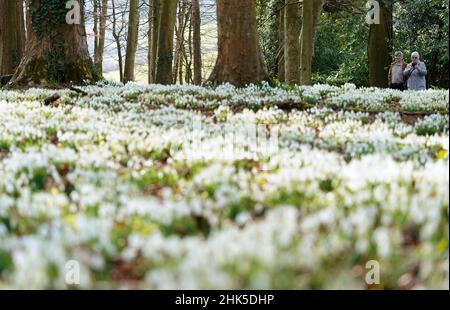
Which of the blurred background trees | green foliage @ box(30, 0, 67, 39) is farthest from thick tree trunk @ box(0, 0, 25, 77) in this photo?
green foliage @ box(30, 0, 67, 39)

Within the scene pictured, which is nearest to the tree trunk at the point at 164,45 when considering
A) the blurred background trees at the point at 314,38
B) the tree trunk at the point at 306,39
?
the blurred background trees at the point at 314,38

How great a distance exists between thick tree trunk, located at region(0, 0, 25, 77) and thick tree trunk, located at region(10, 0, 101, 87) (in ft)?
16.4

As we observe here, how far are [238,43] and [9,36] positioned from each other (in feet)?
39.4

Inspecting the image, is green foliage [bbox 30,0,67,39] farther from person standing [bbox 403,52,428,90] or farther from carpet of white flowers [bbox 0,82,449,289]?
carpet of white flowers [bbox 0,82,449,289]

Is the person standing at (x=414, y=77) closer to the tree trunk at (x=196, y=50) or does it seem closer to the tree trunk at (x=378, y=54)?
the tree trunk at (x=378, y=54)

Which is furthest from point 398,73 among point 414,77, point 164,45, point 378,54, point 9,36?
point 9,36

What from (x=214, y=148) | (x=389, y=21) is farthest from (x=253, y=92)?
(x=389, y=21)

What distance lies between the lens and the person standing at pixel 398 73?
17.4 meters

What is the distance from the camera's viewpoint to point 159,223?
3281 mm

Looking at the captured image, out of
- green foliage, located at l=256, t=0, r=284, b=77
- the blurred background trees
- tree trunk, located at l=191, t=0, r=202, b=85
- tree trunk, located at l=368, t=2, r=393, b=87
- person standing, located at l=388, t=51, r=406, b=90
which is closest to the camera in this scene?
person standing, located at l=388, t=51, r=406, b=90

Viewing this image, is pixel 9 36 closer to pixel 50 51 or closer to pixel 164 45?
pixel 50 51

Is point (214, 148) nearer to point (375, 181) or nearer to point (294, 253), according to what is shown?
point (375, 181)

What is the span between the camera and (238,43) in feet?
50.2

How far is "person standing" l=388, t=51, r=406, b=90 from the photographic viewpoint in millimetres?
17375
